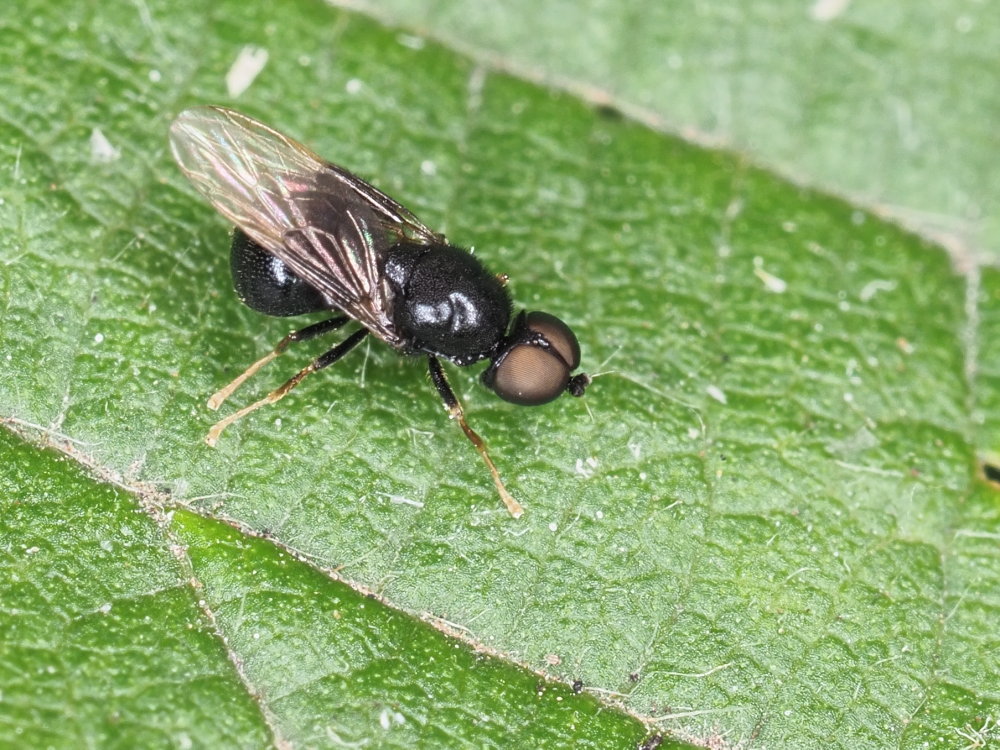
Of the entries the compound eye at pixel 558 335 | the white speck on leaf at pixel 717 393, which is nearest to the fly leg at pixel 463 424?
the compound eye at pixel 558 335

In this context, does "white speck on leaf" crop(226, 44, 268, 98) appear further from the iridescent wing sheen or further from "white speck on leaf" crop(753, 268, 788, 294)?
"white speck on leaf" crop(753, 268, 788, 294)

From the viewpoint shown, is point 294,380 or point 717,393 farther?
point 717,393

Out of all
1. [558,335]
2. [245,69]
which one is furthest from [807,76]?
[245,69]

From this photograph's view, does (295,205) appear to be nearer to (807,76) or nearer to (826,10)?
(807,76)

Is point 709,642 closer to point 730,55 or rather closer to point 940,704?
point 940,704

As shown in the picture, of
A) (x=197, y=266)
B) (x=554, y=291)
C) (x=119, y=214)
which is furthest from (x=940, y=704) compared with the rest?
(x=119, y=214)

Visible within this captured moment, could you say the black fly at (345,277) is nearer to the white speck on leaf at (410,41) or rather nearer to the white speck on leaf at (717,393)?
the white speck on leaf at (717,393)
